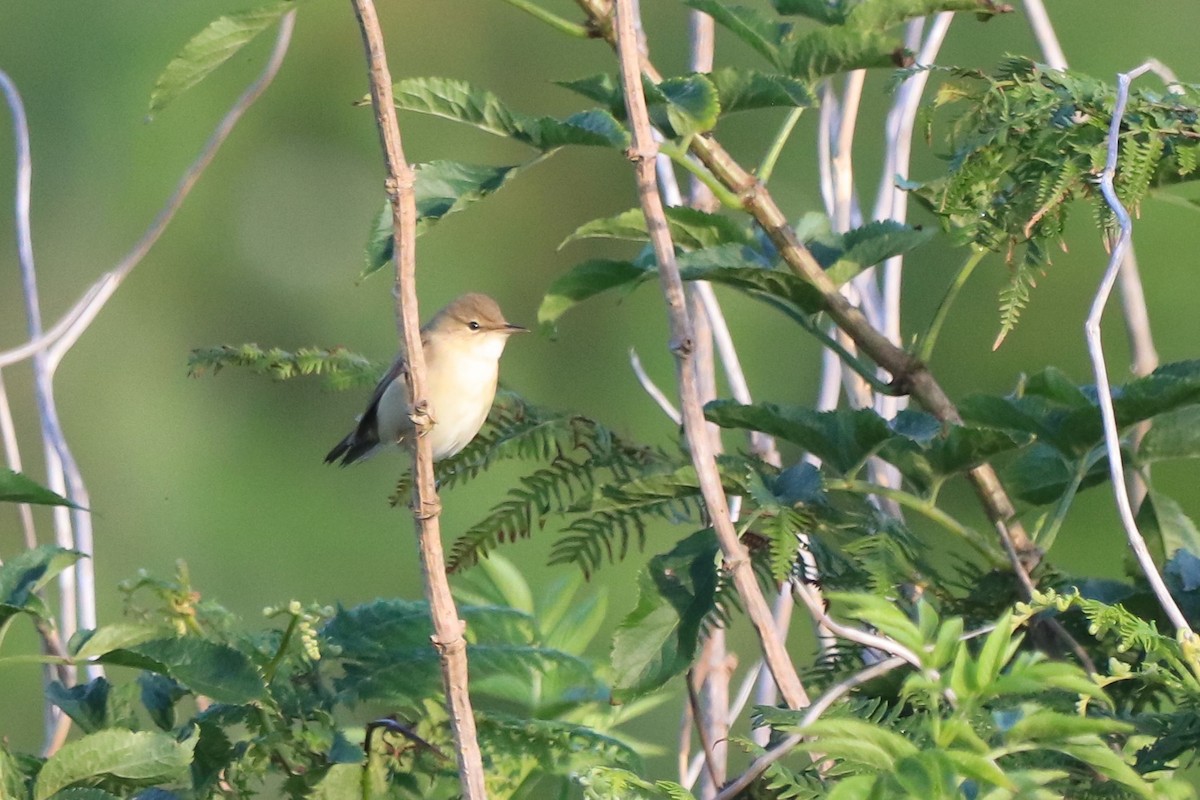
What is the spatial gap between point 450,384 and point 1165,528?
6.00 feet

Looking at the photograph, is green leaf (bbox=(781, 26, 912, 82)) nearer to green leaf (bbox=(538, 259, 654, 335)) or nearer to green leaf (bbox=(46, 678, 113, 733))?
green leaf (bbox=(538, 259, 654, 335))

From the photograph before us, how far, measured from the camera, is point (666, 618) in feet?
5.04

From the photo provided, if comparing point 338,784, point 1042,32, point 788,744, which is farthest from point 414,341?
point 1042,32

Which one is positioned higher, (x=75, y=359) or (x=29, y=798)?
(x=29, y=798)

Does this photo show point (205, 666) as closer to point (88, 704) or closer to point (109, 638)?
point (109, 638)

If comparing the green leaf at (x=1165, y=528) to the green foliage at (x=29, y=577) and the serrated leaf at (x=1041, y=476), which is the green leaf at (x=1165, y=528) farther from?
the green foliage at (x=29, y=577)

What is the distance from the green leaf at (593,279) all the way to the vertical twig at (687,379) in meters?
0.27

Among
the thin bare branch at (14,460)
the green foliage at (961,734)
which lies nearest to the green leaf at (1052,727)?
the green foliage at (961,734)

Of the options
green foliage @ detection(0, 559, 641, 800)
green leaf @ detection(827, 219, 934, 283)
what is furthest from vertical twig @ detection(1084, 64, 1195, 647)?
green foliage @ detection(0, 559, 641, 800)

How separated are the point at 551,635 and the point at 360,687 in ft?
1.98

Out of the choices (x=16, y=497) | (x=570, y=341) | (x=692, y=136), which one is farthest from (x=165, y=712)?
(x=570, y=341)

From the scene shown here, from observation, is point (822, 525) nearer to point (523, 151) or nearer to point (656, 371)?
point (656, 371)

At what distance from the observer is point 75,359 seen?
7852mm

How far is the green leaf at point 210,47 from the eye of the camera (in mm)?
1515
